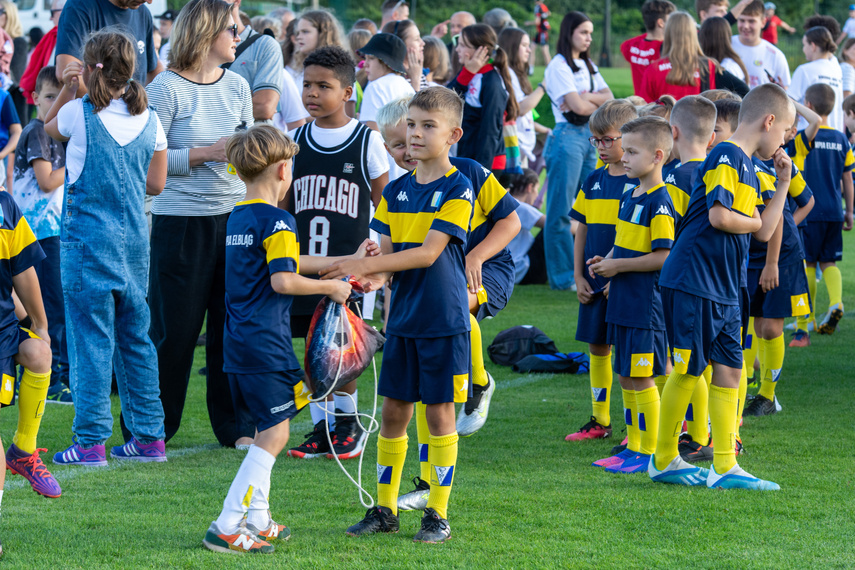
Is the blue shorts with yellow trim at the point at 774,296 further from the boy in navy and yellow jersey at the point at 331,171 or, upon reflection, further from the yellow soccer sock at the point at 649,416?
the boy in navy and yellow jersey at the point at 331,171

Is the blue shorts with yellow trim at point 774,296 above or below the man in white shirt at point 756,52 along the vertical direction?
below

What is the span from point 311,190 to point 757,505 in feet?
8.80

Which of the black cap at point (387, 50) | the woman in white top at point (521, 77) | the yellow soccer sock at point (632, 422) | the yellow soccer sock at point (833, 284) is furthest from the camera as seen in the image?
the woman in white top at point (521, 77)

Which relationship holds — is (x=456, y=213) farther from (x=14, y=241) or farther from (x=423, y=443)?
(x=14, y=241)

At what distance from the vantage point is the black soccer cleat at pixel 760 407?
20.4ft

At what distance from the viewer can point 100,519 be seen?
413cm

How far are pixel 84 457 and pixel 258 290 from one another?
183 centimetres

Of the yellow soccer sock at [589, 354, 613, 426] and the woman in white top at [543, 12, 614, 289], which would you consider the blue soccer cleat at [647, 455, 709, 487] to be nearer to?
the yellow soccer sock at [589, 354, 613, 426]

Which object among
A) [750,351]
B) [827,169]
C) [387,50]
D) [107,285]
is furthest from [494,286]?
[827,169]

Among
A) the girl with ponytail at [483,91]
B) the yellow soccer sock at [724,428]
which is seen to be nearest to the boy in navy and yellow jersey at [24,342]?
the yellow soccer sock at [724,428]

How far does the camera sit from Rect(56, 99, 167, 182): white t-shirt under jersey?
Answer: 4.89 meters

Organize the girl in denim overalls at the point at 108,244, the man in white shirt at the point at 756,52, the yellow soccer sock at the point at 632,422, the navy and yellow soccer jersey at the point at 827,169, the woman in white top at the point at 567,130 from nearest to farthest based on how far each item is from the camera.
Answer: the girl in denim overalls at the point at 108,244
the yellow soccer sock at the point at 632,422
the navy and yellow soccer jersey at the point at 827,169
the woman in white top at the point at 567,130
the man in white shirt at the point at 756,52

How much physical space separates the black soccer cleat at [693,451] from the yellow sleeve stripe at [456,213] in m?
2.13

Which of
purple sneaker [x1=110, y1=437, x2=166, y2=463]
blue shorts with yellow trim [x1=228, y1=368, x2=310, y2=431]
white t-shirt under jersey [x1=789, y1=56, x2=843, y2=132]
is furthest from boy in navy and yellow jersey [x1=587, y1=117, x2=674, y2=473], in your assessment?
white t-shirt under jersey [x1=789, y1=56, x2=843, y2=132]
